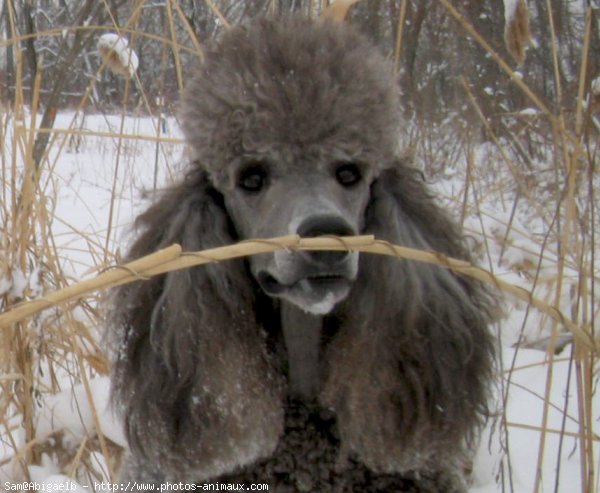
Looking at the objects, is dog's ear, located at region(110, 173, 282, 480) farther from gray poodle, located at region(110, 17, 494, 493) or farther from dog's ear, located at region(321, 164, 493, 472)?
dog's ear, located at region(321, 164, 493, 472)

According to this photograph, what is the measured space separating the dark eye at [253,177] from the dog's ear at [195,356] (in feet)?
0.34

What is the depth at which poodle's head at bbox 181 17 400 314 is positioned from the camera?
3.29 feet

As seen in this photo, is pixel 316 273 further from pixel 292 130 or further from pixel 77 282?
pixel 77 282

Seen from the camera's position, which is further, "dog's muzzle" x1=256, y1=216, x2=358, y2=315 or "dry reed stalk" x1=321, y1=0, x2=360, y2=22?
"dry reed stalk" x1=321, y1=0, x2=360, y2=22

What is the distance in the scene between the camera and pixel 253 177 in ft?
3.54

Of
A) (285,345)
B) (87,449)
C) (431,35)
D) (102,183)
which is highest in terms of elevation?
(431,35)

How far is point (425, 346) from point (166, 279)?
404 millimetres

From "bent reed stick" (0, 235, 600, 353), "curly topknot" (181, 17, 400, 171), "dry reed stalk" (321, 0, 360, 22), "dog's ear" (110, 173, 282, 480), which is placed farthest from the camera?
"dry reed stalk" (321, 0, 360, 22)

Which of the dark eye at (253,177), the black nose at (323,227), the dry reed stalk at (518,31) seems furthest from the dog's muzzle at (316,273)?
the dry reed stalk at (518,31)

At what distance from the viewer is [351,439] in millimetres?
1168

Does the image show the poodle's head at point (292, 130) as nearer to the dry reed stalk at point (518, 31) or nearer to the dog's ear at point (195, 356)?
the dog's ear at point (195, 356)

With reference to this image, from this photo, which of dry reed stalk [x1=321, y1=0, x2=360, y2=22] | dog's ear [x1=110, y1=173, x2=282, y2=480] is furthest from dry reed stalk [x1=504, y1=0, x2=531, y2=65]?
dog's ear [x1=110, y1=173, x2=282, y2=480]

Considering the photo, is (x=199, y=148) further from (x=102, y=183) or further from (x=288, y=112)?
(x=102, y=183)

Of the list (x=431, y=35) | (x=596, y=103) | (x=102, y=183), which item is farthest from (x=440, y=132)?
(x=596, y=103)
